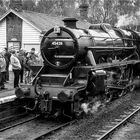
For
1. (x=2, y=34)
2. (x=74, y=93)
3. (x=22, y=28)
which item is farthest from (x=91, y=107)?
(x=2, y=34)

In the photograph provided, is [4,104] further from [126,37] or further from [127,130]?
[126,37]

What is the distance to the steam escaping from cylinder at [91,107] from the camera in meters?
8.92

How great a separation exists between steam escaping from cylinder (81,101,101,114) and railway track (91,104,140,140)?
0.86m

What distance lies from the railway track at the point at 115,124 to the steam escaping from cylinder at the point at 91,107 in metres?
0.86

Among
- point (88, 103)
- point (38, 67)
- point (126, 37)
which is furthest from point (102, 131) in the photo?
point (126, 37)

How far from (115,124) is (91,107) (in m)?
1.23

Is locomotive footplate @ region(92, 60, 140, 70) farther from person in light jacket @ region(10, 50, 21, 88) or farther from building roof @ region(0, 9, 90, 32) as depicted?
building roof @ region(0, 9, 90, 32)

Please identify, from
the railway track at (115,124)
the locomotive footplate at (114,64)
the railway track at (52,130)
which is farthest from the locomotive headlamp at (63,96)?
the locomotive footplate at (114,64)

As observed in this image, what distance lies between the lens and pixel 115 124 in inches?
330

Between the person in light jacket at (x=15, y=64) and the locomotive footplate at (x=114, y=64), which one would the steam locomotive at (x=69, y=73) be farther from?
the person in light jacket at (x=15, y=64)

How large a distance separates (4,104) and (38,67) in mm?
1537

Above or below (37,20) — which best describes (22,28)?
below

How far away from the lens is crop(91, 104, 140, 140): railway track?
7.28m

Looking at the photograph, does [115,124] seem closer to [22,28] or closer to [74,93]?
[74,93]
